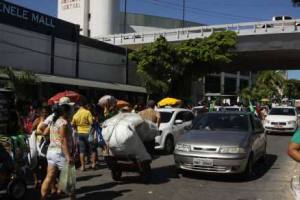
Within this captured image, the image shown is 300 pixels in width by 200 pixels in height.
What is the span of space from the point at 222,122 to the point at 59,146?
17.4 feet

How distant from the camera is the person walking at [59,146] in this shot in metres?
7.50

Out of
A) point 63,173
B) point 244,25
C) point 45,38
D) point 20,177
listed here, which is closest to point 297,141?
point 63,173

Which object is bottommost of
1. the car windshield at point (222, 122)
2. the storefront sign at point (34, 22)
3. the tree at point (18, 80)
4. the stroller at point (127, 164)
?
the stroller at point (127, 164)

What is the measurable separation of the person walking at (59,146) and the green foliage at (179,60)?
1019 inches

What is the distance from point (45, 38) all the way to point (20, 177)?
20.7 metres

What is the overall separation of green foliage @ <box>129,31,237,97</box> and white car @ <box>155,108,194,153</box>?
1684 cm

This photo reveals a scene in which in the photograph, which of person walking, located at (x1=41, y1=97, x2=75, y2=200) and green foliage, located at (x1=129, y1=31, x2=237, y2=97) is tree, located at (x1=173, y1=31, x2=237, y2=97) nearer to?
green foliage, located at (x1=129, y1=31, x2=237, y2=97)

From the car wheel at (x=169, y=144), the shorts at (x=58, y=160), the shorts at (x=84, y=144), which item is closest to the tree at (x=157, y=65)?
the car wheel at (x=169, y=144)

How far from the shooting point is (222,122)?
11852 millimetres

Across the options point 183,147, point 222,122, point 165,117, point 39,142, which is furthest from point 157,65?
point 39,142

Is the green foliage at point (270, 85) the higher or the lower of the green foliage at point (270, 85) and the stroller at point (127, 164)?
the higher

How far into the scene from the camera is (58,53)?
29.4 meters

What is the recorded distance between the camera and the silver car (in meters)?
10.2

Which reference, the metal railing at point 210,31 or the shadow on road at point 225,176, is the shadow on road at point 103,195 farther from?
the metal railing at point 210,31
